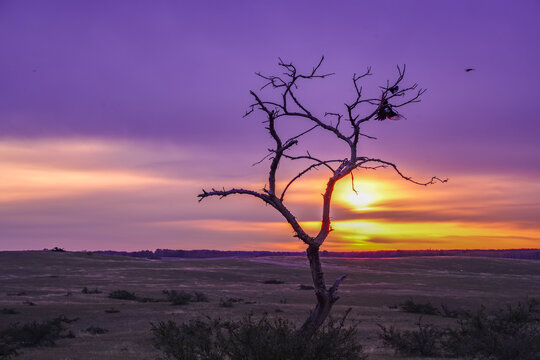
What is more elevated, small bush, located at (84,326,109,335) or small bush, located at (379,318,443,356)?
small bush, located at (379,318,443,356)

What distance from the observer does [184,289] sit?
55844 millimetres

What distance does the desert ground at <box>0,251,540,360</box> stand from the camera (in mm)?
25578

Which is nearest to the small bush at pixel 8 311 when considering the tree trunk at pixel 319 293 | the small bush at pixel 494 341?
the small bush at pixel 494 341

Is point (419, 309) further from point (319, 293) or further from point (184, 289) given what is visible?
point (319, 293)

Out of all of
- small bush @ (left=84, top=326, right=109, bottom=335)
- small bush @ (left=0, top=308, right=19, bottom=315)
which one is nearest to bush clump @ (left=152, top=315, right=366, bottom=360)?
small bush @ (left=84, top=326, right=109, bottom=335)

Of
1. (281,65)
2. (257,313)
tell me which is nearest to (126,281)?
(257,313)

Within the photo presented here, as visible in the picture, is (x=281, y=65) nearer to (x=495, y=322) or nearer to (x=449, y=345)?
(x=449, y=345)

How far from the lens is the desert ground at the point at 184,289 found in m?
25.6

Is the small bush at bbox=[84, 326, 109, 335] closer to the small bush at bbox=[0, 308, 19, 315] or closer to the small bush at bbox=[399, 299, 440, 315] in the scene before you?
the small bush at bbox=[0, 308, 19, 315]

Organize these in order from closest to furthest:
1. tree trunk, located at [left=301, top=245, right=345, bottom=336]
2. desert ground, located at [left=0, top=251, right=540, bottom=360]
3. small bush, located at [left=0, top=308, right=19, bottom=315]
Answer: tree trunk, located at [left=301, top=245, right=345, bottom=336], desert ground, located at [left=0, top=251, right=540, bottom=360], small bush, located at [left=0, top=308, right=19, bottom=315]

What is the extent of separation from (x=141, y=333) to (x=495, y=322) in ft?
46.5

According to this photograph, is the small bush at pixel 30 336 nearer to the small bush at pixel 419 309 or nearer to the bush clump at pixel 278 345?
the bush clump at pixel 278 345

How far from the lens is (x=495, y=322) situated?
66.0ft

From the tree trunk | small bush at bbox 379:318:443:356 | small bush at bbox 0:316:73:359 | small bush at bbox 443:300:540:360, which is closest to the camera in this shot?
the tree trunk
